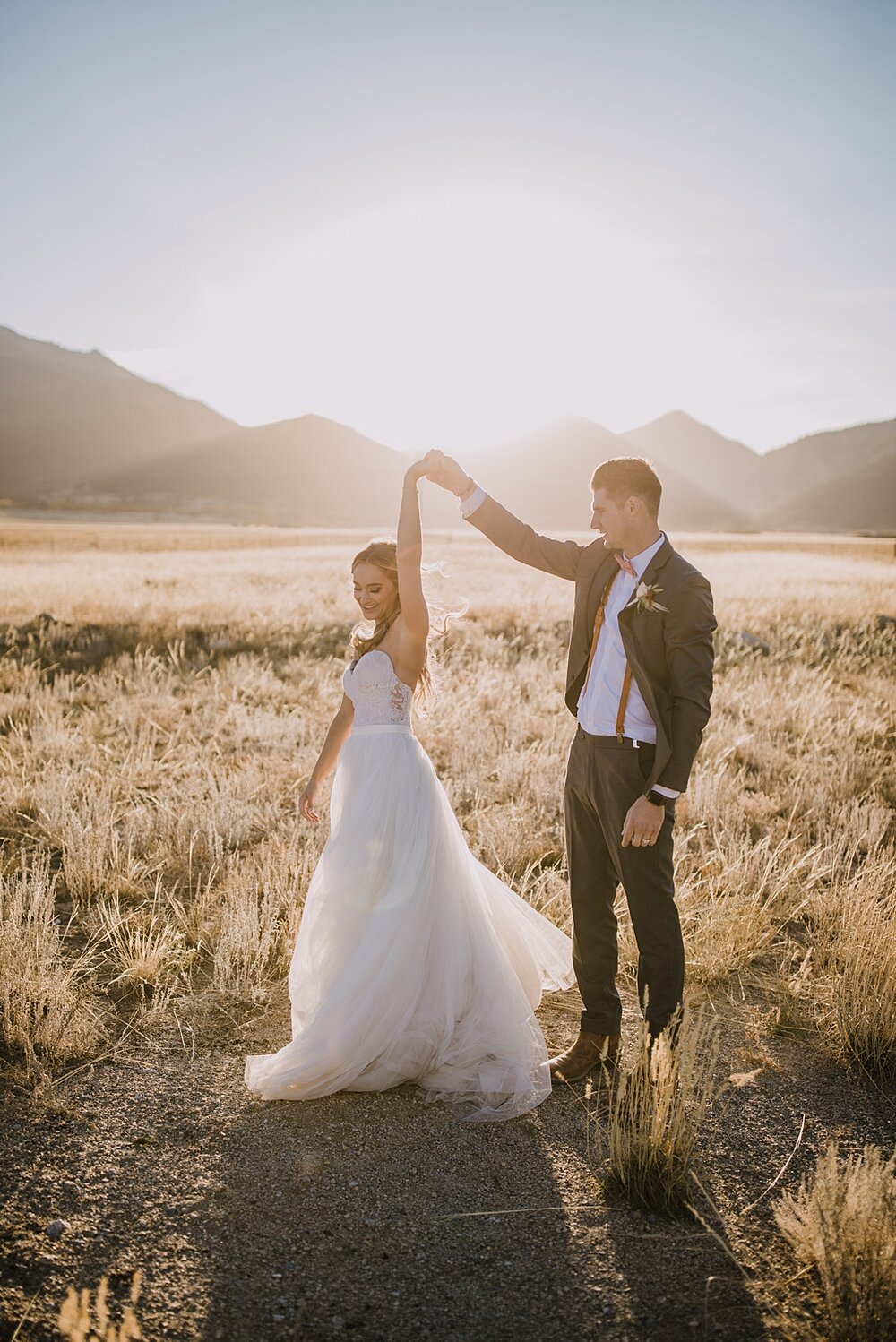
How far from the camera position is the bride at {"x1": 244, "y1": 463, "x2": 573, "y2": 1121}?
10.8ft

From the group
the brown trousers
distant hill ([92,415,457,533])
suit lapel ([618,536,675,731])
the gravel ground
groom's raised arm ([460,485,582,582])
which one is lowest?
the gravel ground

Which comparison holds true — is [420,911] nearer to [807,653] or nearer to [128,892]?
[128,892]

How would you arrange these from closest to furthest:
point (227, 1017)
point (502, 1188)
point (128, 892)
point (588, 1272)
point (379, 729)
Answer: point (588, 1272), point (502, 1188), point (379, 729), point (227, 1017), point (128, 892)

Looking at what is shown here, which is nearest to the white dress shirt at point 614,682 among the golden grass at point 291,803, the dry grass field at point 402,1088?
the dry grass field at point 402,1088

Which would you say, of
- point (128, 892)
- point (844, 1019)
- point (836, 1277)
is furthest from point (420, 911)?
point (128, 892)

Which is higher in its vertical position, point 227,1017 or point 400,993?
point 400,993

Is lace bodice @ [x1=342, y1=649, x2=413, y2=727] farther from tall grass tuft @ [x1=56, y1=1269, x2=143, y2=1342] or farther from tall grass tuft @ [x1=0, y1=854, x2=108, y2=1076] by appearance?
tall grass tuft @ [x1=56, y1=1269, x2=143, y2=1342]

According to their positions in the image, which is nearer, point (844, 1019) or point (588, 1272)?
point (588, 1272)

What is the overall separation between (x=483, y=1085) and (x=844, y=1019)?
176cm

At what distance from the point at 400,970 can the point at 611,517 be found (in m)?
2.11

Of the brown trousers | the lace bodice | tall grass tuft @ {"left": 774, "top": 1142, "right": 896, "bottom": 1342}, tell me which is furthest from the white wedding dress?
tall grass tuft @ {"left": 774, "top": 1142, "right": 896, "bottom": 1342}

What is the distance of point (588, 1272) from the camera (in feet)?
8.15

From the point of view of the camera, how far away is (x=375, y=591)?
373 centimetres

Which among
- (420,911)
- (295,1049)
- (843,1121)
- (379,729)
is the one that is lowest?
(843,1121)
